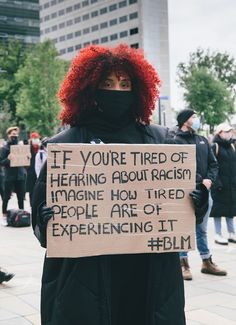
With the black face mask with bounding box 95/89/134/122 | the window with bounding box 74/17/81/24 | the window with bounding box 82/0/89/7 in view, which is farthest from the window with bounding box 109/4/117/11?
the black face mask with bounding box 95/89/134/122

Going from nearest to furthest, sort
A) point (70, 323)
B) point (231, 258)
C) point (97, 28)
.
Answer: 1. point (70, 323)
2. point (231, 258)
3. point (97, 28)

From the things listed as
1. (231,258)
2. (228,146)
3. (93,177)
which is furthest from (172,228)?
(228,146)

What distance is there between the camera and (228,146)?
348 inches

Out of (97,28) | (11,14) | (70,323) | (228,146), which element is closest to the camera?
(70,323)

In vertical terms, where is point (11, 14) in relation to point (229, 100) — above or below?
above

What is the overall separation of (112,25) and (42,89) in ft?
213

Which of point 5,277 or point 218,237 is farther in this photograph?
point 218,237

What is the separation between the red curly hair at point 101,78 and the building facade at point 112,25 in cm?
9019

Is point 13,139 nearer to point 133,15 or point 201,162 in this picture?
point 201,162

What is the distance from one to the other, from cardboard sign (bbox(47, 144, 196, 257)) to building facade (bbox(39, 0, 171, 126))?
90.4 meters

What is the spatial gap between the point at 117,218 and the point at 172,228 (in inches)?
11.4

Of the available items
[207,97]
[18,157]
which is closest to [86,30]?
[207,97]

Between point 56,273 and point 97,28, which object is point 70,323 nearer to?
point 56,273

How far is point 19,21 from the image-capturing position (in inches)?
4311
